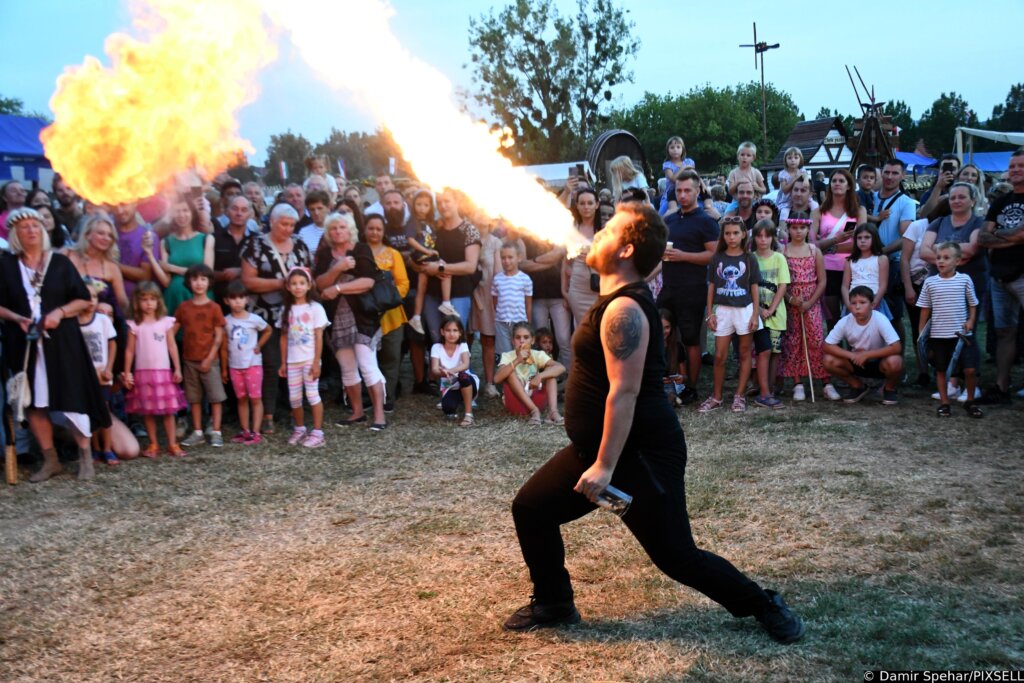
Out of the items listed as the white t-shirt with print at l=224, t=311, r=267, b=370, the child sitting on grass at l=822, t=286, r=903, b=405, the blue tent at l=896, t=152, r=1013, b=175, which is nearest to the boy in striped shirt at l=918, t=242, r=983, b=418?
the child sitting on grass at l=822, t=286, r=903, b=405

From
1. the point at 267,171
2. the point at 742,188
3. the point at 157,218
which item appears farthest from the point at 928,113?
the point at 157,218

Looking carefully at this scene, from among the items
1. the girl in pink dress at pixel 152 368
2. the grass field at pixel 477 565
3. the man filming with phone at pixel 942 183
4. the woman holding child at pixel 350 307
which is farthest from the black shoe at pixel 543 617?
the man filming with phone at pixel 942 183

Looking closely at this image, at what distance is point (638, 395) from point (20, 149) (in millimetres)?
18330

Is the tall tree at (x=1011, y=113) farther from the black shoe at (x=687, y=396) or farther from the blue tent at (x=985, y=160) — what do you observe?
the black shoe at (x=687, y=396)

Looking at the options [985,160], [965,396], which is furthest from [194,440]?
[985,160]

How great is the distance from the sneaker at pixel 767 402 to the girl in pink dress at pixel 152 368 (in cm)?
561

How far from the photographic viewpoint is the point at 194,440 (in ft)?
26.5

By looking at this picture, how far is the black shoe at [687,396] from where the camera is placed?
8.98m

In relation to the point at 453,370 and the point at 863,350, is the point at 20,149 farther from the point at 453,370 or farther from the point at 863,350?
the point at 863,350

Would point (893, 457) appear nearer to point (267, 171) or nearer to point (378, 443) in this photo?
point (378, 443)

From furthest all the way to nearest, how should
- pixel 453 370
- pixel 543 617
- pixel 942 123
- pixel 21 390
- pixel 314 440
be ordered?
pixel 942 123
pixel 453 370
pixel 314 440
pixel 21 390
pixel 543 617

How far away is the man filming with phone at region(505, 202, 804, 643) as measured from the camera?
369 cm

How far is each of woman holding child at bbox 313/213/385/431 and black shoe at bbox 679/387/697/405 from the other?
309 centimetres

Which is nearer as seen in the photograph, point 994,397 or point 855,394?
point 994,397
